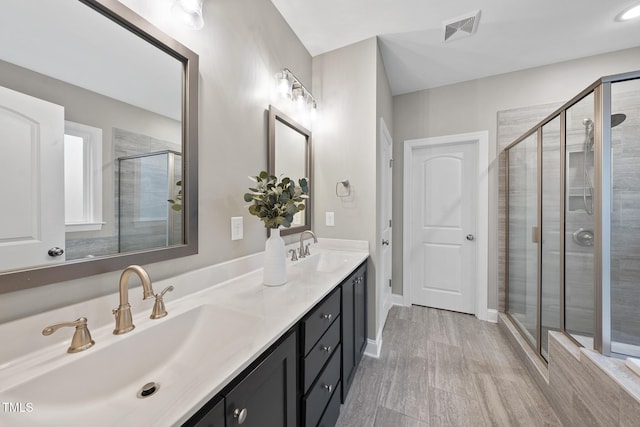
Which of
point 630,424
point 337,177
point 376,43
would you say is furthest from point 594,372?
point 376,43

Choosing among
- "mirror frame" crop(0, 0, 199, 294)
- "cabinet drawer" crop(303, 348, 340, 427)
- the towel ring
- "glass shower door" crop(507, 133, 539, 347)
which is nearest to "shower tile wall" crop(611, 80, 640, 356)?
"glass shower door" crop(507, 133, 539, 347)

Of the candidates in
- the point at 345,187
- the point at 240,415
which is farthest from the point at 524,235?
the point at 240,415

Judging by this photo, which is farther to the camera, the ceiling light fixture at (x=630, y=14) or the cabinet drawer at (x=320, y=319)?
the ceiling light fixture at (x=630, y=14)

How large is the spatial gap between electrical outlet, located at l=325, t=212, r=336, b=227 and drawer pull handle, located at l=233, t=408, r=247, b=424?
162 cm

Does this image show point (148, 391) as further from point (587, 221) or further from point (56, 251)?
point (587, 221)

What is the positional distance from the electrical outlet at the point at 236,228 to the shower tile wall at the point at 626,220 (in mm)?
1929

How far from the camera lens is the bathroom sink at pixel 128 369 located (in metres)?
0.50

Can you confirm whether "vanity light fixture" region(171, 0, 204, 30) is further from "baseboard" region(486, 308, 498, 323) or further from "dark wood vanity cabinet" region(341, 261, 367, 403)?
Answer: "baseboard" region(486, 308, 498, 323)

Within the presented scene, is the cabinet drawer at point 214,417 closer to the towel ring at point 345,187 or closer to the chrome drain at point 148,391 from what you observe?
the chrome drain at point 148,391

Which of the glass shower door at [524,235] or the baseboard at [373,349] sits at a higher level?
the glass shower door at [524,235]

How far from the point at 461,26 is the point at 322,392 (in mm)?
2703

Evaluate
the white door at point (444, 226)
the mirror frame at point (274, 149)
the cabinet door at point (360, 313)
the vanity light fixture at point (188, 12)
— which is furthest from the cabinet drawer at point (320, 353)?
the white door at point (444, 226)

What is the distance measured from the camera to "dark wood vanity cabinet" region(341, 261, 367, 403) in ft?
4.68

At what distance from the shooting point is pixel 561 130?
161 centimetres
